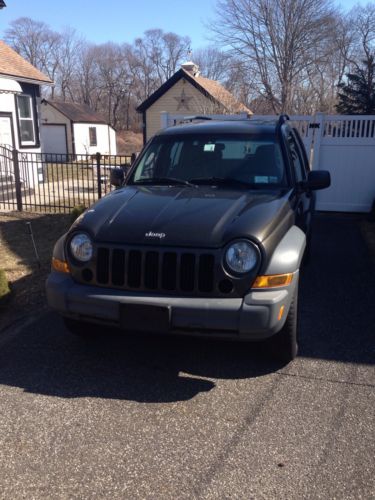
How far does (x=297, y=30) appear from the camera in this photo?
20.5 metres

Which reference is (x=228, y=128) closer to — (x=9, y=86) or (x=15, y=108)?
(x=9, y=86)

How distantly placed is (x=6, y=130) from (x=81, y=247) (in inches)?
521

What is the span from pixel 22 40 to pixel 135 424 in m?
77.8

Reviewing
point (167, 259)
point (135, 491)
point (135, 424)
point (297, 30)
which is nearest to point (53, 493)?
point (135, 491)

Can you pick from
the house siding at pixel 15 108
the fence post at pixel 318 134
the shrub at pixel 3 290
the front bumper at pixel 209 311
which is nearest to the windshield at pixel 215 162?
the front bumper at pixel 209 311

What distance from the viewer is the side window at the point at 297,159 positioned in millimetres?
4900

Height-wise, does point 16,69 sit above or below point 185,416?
above

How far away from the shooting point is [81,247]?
3531 mm

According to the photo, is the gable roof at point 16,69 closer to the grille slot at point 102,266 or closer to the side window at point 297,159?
the side window at point 297,159

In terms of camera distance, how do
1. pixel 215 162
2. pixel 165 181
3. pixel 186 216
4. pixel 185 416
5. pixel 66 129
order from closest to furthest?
1. pixel 185 416
2. pixel 186 216
3. pixel 165 181
4. pixel 215 162
5. pixel 66 129

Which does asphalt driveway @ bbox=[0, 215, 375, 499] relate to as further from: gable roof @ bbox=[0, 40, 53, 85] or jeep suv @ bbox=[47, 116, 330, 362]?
gable roof @ bbox=[0, 40, 53, 85]

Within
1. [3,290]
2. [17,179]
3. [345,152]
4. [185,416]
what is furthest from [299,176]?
[17,179]

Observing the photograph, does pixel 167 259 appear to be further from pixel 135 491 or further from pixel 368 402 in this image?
pixel 368 402

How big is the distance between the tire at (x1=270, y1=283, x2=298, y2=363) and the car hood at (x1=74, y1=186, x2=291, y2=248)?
0.65 metres
